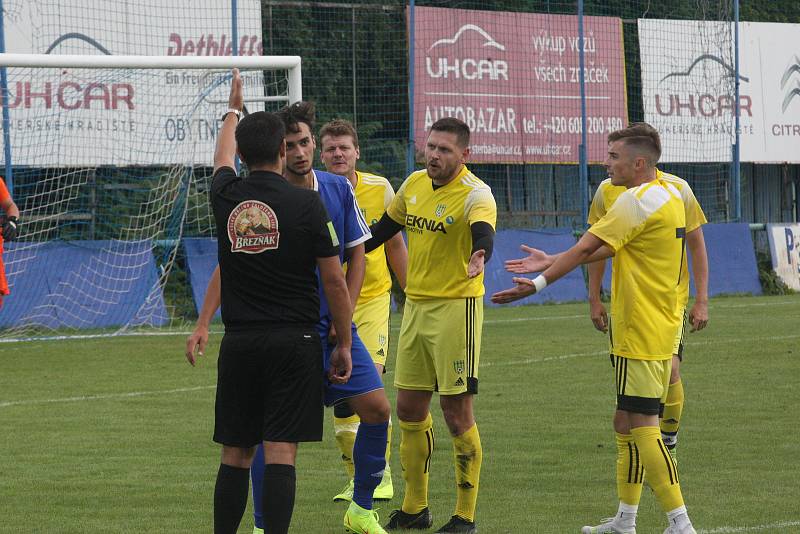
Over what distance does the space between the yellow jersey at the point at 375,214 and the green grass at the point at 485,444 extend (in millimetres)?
1196

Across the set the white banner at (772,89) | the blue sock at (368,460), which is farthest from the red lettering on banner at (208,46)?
the blue sock at (368,460)

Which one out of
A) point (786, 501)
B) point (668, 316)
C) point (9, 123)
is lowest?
point (786, 501)

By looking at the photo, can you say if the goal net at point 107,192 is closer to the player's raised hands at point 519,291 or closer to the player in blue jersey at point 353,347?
the player in blue jersey at point 353,347

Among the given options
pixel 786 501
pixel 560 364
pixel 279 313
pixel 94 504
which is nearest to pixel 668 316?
pixel 786 501

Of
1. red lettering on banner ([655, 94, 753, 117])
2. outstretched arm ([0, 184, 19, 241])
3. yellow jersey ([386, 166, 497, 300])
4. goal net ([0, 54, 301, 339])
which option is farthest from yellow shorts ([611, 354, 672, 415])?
red lettering on banner ([655, 94, 753, 117])

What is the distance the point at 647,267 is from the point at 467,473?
1386 mm

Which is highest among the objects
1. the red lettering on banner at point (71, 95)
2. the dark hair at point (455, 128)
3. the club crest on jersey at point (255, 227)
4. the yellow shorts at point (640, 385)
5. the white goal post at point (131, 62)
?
the red lettering on banner at point (71, 95)

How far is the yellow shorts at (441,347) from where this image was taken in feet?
22.4

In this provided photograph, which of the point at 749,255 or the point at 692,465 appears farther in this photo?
the point at 749,255

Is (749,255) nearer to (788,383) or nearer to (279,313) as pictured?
(788,383)

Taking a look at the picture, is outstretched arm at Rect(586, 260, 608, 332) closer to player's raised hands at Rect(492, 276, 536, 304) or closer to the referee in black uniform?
player's raised hands at Rect(492, 276, 536, 304)

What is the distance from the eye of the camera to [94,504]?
7.33 meters

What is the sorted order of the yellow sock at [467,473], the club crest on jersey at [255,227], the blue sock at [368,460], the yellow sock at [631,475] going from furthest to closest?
the yellow sock at [467,473] < the yellow sock at [631,475] < the blue sock at [368,460] < the club crest on jersey at [255,227]

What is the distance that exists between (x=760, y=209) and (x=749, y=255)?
21.4 ft
